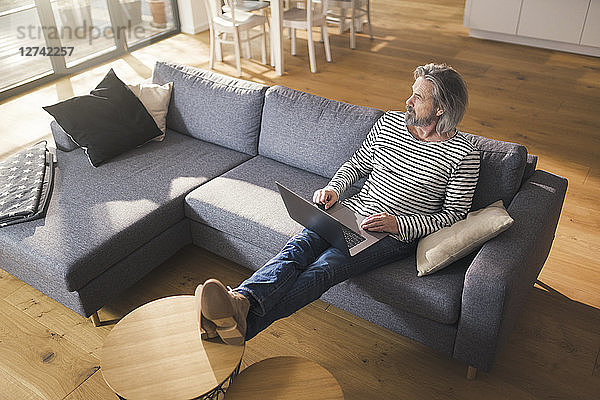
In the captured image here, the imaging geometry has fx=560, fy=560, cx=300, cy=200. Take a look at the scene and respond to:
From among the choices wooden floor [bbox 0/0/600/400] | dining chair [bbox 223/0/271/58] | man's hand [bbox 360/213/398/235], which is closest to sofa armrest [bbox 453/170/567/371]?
wooden floor [bbox 0/0/600/400]

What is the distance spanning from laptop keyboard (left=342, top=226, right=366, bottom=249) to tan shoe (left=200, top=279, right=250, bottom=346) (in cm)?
46

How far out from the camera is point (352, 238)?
211 cm

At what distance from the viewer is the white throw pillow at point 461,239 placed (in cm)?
194

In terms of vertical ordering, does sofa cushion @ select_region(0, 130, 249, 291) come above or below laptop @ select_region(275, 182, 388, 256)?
below

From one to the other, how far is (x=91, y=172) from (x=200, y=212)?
0.63 metres

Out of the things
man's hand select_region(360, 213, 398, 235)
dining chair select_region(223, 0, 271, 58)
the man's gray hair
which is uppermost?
the man's gray hair

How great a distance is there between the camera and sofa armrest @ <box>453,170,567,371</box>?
5.93ft

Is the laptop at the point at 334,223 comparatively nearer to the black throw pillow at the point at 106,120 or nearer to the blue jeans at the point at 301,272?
the blue jeans at the point at 301,272

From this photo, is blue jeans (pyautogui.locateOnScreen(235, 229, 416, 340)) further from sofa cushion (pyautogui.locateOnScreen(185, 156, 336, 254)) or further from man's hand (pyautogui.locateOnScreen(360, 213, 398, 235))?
sofa cushion (pyautogui.locateOnScreen(185, 156, 336, 254))

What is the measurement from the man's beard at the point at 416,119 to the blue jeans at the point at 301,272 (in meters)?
0.45

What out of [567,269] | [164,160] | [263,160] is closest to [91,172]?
[164,160]

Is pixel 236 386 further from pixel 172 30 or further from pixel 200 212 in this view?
pixel 172 30

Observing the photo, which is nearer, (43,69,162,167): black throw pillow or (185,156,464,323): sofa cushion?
(185,156,464,323): sofa cushion

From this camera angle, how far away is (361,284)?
6.88 ft
